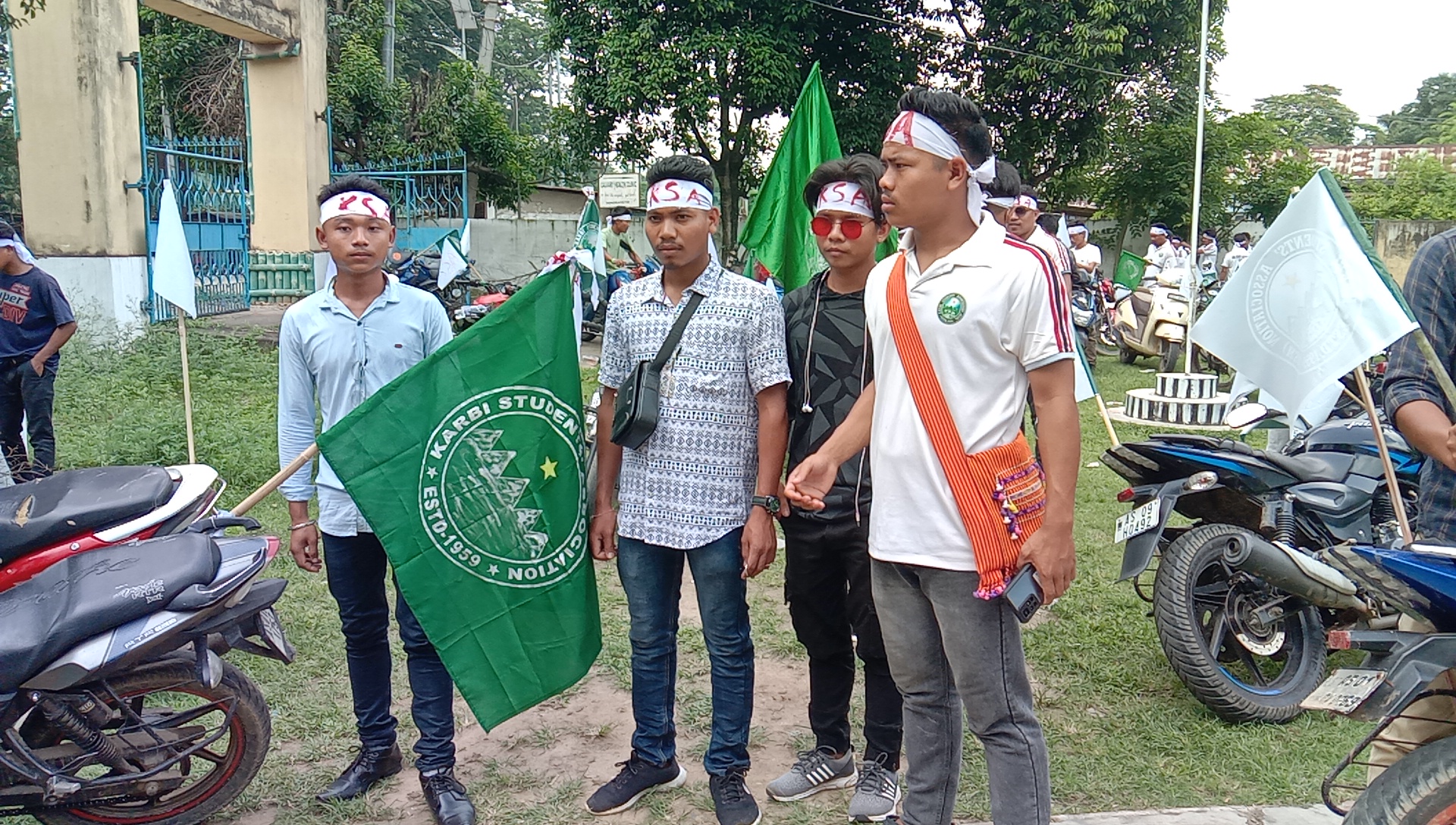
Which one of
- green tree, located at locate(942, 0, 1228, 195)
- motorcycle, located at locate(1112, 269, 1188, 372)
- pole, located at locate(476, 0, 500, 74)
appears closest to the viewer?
motorcycle, located at locate(1112, 269, 1188, 372)

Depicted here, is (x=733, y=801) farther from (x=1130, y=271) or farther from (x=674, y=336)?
(x=1130, y=271)

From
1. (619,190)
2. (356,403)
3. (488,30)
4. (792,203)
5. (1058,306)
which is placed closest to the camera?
(1058,306)

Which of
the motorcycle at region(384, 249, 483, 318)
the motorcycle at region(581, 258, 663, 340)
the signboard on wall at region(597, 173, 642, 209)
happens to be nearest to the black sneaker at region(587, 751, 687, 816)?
the motorcycle at region(581, 258, 663, 340)

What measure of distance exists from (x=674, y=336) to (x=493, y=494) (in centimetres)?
69

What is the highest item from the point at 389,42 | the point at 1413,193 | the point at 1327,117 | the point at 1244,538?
the point at 1327,117

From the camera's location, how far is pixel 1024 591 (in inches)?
90.7

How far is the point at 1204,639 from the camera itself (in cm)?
389

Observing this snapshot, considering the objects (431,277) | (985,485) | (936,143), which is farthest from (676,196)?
(431,277)

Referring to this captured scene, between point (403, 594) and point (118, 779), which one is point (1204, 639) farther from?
point (118, 779)

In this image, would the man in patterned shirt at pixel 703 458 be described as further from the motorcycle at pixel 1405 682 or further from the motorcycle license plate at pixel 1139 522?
the motorcycle license plate at pixel 1139 522

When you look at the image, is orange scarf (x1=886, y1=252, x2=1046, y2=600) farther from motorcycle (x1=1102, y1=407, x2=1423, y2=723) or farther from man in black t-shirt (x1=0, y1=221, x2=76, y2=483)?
man in black t-shirt (x1=0, y1=221, x2=76, y2=483)

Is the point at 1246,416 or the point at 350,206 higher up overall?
the point at 350,206

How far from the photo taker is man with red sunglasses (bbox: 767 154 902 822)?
3.08 metres

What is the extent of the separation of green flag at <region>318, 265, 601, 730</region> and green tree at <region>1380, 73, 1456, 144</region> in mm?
56952
